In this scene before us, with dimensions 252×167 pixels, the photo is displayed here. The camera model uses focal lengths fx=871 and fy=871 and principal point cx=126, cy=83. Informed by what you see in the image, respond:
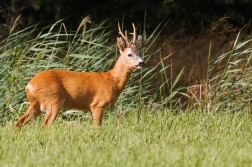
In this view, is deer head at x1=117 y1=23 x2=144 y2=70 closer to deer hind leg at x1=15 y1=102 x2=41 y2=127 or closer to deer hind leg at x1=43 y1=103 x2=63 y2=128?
deer hind leg at x1=43 y1=103 x2=63 y2=128

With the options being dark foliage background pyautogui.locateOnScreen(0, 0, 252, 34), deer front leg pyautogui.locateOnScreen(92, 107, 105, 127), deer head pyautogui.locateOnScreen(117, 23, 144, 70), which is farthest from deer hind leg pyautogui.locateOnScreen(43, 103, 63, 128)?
dark foliage background pyautogui.locateOnScreen(0, 0, 252, 34)

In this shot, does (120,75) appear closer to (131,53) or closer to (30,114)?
(131,53)

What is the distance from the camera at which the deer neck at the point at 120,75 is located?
8992mm

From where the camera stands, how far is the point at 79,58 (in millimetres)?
10188

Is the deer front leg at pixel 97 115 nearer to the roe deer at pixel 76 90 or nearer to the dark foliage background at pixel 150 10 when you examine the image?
the roe deer at pixel 76 90

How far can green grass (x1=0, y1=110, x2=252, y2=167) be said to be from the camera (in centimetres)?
620

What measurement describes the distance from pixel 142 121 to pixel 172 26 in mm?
8343

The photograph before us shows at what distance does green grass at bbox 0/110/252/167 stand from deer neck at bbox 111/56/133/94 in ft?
1.18

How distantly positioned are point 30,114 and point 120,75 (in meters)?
1.06

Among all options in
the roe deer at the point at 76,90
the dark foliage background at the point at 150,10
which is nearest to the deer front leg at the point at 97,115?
the roe deer at the point at 76,90

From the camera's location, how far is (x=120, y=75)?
9.05 metres

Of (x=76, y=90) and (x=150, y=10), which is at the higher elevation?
(x=76, y=90)

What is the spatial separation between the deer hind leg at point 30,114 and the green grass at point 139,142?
4.0 inches


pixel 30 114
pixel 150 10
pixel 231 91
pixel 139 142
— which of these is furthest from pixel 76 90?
pixel 150 10
